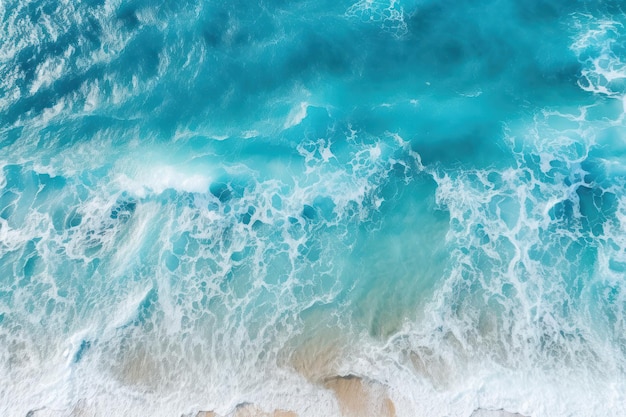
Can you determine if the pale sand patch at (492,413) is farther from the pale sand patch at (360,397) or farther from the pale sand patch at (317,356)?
the pale sand patch at (317,356)

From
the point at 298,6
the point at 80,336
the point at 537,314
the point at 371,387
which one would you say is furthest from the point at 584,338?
the point at 298,6

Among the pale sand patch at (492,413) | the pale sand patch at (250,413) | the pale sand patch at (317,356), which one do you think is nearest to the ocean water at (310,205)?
the pale sand patch at (317,356)

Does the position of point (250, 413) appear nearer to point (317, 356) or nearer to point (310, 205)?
point (317, 356)

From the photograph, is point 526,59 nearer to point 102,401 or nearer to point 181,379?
point 181,379

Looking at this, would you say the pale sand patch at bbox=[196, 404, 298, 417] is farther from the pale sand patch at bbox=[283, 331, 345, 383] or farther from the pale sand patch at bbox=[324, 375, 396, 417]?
the pale sand patch at bbox=[324, 375, 396, 417]

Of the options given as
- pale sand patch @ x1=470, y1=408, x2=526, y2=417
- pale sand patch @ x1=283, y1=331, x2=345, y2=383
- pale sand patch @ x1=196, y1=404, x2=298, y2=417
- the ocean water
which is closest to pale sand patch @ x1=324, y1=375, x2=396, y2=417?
the ocean water

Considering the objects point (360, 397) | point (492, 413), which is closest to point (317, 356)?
point (360, 397)

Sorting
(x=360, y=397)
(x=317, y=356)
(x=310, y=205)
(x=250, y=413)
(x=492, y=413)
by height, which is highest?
(x=310, y=205)
